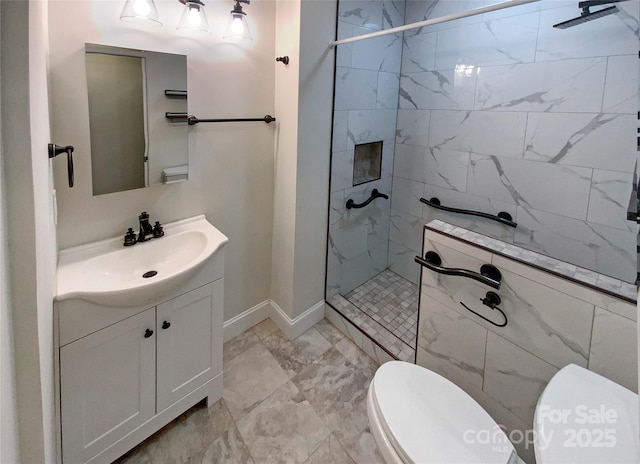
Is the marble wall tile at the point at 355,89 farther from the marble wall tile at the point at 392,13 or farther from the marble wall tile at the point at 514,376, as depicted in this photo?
the marble wall tile at the point at 514,376

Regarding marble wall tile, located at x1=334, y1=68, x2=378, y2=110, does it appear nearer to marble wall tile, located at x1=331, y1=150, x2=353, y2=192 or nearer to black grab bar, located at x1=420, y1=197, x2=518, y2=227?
marble wall tile, located at x1=331, y1=150, x2=353, y2=192

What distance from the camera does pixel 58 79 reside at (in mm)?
1358

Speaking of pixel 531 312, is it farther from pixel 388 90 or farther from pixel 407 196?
pixel 388 90

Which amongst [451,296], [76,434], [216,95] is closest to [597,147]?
[451,296]

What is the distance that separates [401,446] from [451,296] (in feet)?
2.25

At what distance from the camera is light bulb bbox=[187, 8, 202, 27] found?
Answer: 1.57 m

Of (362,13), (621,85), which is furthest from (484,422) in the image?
(362,13)

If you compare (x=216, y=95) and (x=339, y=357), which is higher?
(x=216, y=95)

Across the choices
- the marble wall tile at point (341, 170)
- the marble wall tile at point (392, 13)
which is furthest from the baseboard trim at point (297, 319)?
the marble wall tile at point (392, 13)

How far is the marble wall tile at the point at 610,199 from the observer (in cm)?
179

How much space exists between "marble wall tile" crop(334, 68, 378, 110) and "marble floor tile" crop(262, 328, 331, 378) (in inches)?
58.7

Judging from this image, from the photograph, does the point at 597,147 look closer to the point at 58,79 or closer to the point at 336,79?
the point at 336,79

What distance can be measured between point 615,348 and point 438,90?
188 cm

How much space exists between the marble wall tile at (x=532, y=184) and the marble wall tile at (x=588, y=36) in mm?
572
